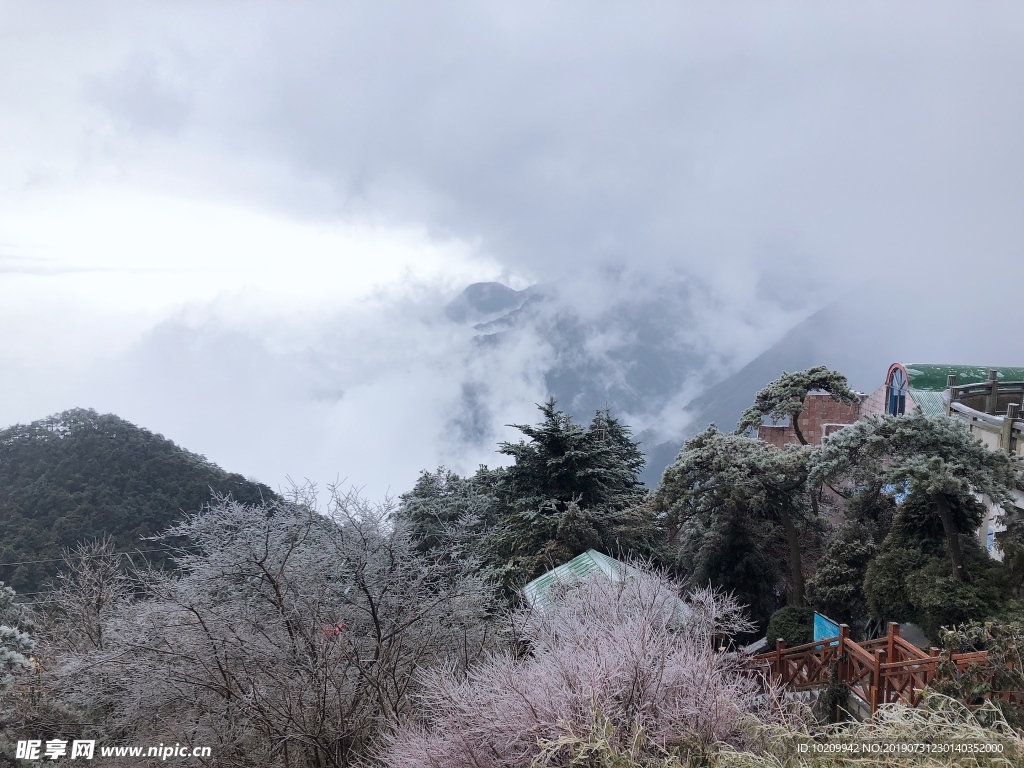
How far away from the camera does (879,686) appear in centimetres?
660

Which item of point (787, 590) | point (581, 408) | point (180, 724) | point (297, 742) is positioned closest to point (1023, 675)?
point (297, 742)

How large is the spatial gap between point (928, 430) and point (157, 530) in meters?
22.5

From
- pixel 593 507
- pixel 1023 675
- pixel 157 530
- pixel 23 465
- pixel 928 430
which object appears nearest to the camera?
pixel 1023 675

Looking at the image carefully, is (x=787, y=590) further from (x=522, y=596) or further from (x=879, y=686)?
(x=879, y=686)

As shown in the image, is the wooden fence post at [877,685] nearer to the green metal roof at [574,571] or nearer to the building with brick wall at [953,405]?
the building with brick wall at [953,405]

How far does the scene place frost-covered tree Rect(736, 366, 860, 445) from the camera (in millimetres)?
16922

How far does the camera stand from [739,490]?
1357 cm

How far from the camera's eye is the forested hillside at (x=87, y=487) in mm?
20531

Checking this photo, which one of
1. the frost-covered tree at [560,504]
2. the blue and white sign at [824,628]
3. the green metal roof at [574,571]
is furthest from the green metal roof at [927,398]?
the blue and white sign at [824,628]

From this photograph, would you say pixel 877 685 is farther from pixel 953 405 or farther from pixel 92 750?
pixel 92 750

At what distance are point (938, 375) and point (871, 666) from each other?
15.2 metres

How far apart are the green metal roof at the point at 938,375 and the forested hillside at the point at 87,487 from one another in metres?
20.2

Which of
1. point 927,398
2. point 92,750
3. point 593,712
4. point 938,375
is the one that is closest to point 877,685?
point 593,712

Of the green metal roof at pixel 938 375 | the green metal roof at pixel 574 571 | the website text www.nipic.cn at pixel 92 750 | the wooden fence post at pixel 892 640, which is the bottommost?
the website text www.nipic.cn at pixel 92 750
